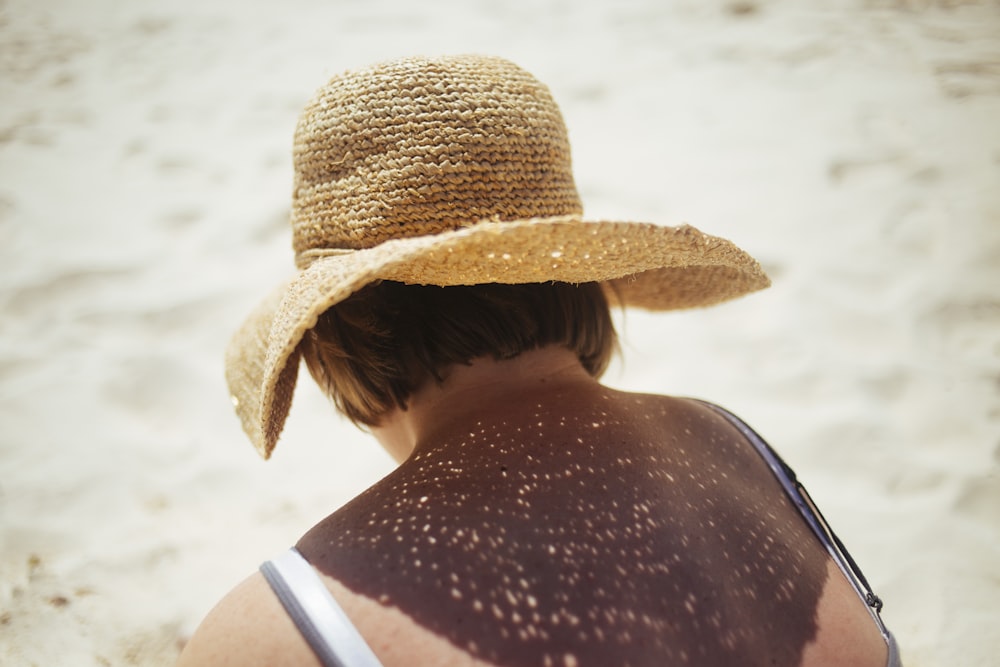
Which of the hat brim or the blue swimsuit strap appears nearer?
the hat brim

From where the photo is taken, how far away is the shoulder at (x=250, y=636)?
0.69 meters

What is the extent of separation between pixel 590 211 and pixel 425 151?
1.80 metres

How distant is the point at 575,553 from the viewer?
2.51 feet

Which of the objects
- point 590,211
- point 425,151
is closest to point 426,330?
point 425,151

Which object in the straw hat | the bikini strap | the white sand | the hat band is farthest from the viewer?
the white sand

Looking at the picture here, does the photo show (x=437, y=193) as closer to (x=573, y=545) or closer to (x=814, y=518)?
(x=573, y=545)

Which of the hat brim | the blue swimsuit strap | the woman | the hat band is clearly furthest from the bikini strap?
the blue swimsuit strap

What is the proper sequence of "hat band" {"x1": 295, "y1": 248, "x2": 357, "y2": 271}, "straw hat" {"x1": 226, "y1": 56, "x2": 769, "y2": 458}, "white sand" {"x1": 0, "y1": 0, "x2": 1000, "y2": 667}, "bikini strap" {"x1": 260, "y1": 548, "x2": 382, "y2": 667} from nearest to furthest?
1. "bikini strap" {"x1": 260, "y1": 548, "x2": 382, "y2": 667}
2. "straw hat" {"x1": 226, "y1": 56, "x2": 769, "y2": 458}
3. "hat band" {"x1": 295, "y1": 248, "x2": 357, "y2": 271}
4. "white sand" {"x1": 0, "y1": 0, "x2": 1000, "y2": 667}

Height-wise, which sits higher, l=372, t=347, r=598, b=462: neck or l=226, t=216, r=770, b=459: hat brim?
l=226, t=216, r=770, b=459: hat brim

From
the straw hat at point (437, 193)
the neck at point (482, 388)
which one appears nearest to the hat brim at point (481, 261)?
the straw hat at point (437, 193)

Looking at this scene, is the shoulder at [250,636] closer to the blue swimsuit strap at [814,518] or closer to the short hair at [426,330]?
the short hair at [426,330]

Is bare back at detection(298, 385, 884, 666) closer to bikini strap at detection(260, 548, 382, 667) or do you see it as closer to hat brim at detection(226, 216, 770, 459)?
bikini strap at detection(260, 548, 382, 667)

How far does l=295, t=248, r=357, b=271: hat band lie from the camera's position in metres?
0.93

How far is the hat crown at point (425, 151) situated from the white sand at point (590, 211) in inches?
45.6
